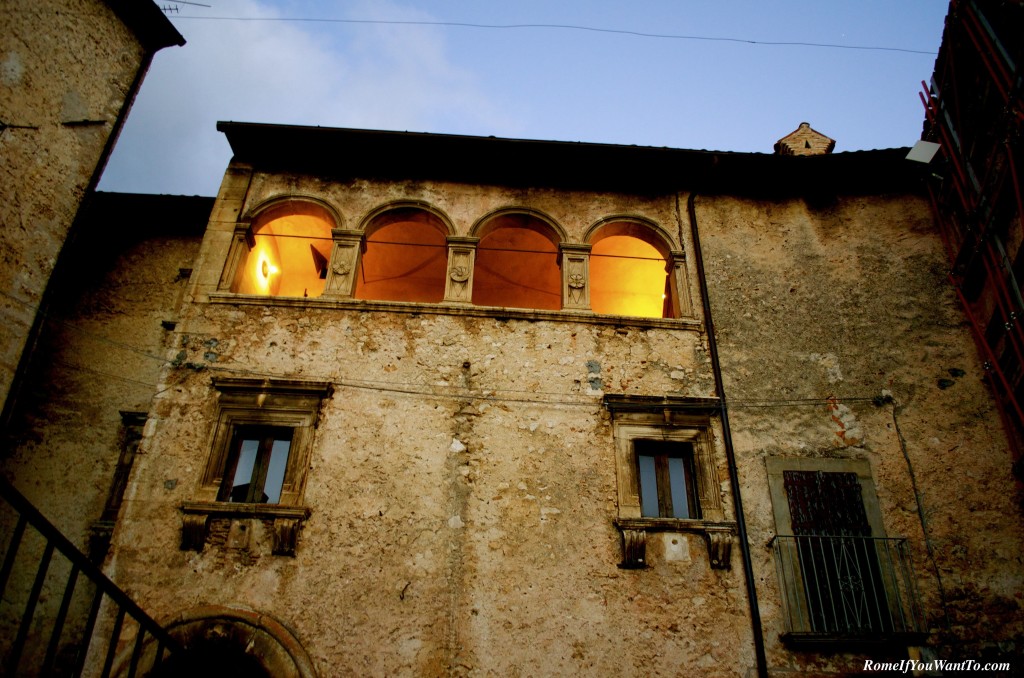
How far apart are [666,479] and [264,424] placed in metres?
4.45

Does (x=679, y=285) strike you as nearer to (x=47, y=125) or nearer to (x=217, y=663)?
(x=217, y=663)

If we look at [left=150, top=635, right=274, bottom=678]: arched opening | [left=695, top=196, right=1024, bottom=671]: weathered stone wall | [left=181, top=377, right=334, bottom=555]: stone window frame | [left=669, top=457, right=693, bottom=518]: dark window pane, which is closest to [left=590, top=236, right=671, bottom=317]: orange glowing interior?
[left=695, top=196, right=1024, bottom=671]: weathered stone wall

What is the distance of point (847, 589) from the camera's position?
688 cm

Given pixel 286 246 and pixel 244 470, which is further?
pixel 286 246

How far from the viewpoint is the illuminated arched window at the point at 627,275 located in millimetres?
10677

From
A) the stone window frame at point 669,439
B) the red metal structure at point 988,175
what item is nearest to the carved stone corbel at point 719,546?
the stone window frame at point 669,439

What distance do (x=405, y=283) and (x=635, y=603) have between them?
24.0 feet

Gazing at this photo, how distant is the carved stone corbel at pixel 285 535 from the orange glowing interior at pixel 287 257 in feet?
10.8

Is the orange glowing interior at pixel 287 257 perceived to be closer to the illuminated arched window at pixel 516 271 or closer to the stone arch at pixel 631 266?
the illuminated arched window at pixel 516 271

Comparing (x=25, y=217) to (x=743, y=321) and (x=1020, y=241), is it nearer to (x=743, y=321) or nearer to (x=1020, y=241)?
(x=743, y=321)

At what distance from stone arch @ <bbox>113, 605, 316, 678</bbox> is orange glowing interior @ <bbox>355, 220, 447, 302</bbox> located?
18.8 ft

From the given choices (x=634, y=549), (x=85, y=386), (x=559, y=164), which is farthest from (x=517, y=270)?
(x=85, y=386)

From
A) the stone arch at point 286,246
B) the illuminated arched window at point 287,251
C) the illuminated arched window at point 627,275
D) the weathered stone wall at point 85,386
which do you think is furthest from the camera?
the illuminated arched window at point 627,275

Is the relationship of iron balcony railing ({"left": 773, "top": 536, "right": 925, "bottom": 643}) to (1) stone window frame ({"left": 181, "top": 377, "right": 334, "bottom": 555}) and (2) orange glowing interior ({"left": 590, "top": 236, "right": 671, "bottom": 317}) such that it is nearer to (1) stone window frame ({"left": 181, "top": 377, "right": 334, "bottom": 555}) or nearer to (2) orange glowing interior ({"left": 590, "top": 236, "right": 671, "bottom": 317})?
(2) orange glowing interior ({"left": 590, "top": 236, "right": 671, "bottom": 317})
